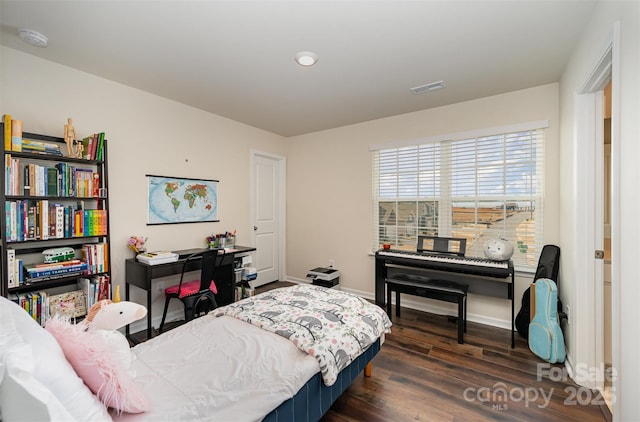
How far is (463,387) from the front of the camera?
2.11 m

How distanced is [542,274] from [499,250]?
400mm

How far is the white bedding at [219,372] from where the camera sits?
117 centimetres

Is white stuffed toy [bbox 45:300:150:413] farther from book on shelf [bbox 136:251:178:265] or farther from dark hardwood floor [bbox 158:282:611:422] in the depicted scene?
book on shelf [bbox 136:251:178:265]

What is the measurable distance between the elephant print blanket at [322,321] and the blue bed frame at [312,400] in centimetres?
9

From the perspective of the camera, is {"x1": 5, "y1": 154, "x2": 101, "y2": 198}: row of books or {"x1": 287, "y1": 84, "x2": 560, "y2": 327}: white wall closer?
{"x1": 5, "y1": 154, "x2": 101, "y2": 198}: row of books

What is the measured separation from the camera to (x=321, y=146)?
4.52 m

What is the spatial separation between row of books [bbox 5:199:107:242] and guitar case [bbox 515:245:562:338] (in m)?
4.05

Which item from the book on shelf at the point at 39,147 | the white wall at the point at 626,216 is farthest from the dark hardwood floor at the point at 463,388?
the book on shelf at the point at 39,147

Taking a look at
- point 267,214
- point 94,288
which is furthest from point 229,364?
point 267,214

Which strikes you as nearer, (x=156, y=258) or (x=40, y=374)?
(x=40, y=374)

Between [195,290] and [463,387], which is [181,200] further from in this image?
[463,387]

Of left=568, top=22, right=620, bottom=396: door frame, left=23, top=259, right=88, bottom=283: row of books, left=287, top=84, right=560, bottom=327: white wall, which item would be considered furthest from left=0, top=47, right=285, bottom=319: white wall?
left=568, top=22, right=620, bottom=396: door frame

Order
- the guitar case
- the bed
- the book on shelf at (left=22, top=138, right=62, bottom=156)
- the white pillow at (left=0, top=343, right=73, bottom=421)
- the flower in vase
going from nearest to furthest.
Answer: the white pillow at (left=0, top=343, right=73, bottom=421)
the bed
the book on shelf at (left=22, top=138, right=62, bottom=156)
the guitar case
the flower in vase

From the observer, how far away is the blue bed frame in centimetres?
136
